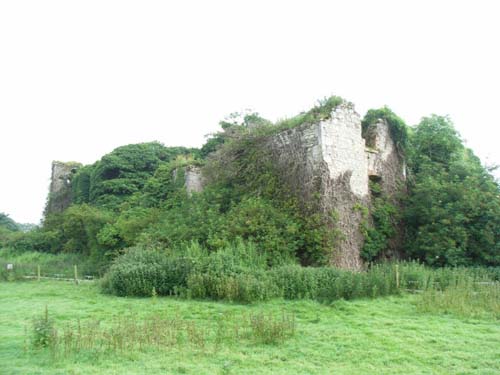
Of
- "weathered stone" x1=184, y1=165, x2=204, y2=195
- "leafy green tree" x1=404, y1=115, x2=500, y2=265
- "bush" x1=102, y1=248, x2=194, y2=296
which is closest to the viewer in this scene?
"bush" x1=102, y1=248, x2=194, y2=296

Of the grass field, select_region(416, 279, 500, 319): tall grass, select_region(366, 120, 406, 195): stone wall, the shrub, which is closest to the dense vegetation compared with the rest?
select_region(366, 120, 406, 195): stone wall

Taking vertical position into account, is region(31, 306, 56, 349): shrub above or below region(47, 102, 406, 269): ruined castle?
below

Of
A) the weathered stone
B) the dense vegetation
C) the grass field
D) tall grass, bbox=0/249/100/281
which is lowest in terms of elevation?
the grass field

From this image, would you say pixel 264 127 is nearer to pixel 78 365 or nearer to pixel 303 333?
pixel 303 333

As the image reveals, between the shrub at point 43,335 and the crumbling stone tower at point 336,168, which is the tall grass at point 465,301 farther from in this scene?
the shrub at point 43,335

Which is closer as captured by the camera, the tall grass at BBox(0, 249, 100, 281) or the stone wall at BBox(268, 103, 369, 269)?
the stone wall at BBox(268, 103, 369, 269)

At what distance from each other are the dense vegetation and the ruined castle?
35 centimetres

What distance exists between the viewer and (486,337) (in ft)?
23.3

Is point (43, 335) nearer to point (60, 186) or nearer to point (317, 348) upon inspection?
point (317, 348)

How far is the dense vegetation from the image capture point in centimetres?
1278

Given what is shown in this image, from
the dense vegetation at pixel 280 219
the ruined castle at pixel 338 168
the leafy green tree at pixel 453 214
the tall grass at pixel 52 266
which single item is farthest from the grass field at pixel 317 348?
the tall grass at pixel 52 266

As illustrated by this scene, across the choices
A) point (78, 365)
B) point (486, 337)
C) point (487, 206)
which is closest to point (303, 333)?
point (486, 337)

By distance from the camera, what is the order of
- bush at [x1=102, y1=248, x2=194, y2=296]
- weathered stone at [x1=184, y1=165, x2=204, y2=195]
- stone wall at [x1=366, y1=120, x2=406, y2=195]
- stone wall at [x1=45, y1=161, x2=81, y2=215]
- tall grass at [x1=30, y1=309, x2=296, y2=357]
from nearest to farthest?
tall grass at [x1=30, y1=309, x2=296, y2=357], bush at [x1=102, y1=248, x2=194, y2=296], stone wall at [x1=366, y1=120, x2=406, y2=195], weathered stone at [x1=184, y1=165, x2=204, y2=195], stone wall at [x1=45, y1=161, x2=81, y2=215]

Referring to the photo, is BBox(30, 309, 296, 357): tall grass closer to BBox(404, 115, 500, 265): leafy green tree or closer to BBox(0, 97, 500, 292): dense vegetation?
BBox(0, 97, 500, 292): dense vegetation
